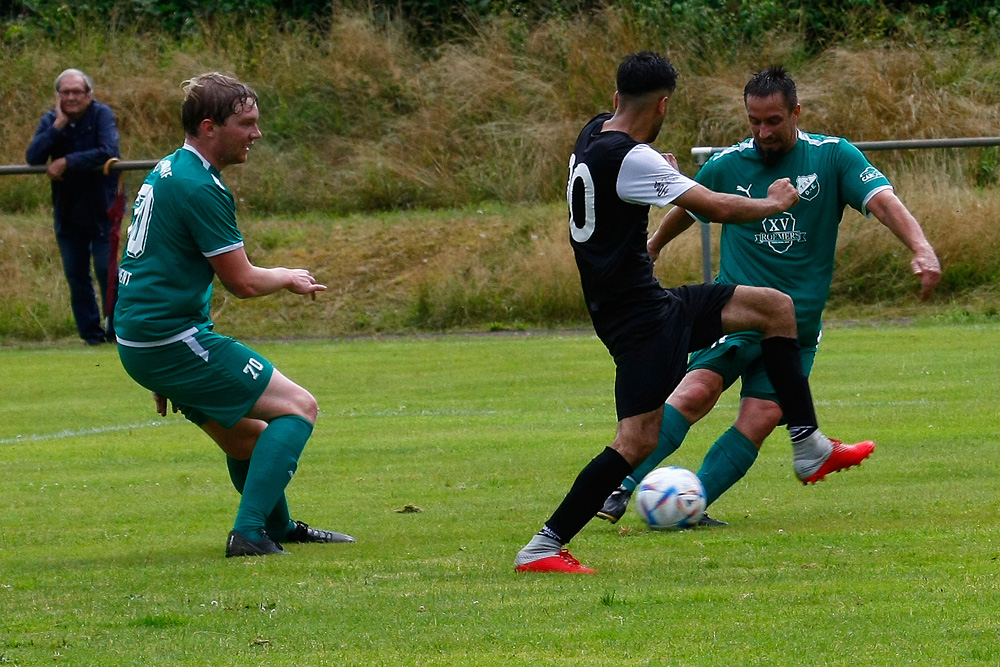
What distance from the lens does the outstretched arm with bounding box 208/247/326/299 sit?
586cm

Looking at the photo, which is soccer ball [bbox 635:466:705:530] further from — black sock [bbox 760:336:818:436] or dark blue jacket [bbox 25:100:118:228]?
dark blue jacket [bbox 25:100:118:228]

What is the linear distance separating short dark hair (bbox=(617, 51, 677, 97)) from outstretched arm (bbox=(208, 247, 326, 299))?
1.37 metres

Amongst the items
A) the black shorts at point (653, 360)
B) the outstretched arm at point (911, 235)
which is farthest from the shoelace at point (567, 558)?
the outstretched arm at point (911, 235)

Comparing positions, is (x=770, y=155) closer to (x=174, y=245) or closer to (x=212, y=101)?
(x=212, y=101)

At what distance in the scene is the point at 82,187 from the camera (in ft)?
→ 52.7

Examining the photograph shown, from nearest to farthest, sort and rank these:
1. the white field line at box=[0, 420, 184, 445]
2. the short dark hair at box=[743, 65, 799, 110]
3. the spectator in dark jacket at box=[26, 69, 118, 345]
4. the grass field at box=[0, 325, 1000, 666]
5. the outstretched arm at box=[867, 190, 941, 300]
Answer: the grass field at box=[0, 325, 1000, 666] → the outstretched arm at box=[867, 190, 941, 300] → the short dark hair at box=[743, 65, 799, 110] → the white field line at box=[0, 420, 184, 445] → the spectator in dark jacket at box=[26, 69, 118, 345]

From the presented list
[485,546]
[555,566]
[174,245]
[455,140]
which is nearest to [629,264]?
[555,566]

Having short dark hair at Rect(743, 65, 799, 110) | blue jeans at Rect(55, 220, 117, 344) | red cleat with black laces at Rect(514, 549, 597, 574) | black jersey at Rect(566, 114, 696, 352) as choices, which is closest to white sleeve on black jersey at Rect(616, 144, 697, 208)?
black jersey at Rect(566, 114, 696, 352)

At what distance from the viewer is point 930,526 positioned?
20.2ft

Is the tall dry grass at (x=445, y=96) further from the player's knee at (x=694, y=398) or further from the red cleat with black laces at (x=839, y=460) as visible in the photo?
the red cleat with black laces at (x=839, y=460)

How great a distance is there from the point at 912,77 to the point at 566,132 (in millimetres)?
4639

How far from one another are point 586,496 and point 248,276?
154cm

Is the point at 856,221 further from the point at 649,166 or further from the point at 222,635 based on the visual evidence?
the point at 222,635

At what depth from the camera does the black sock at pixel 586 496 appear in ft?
18.2
